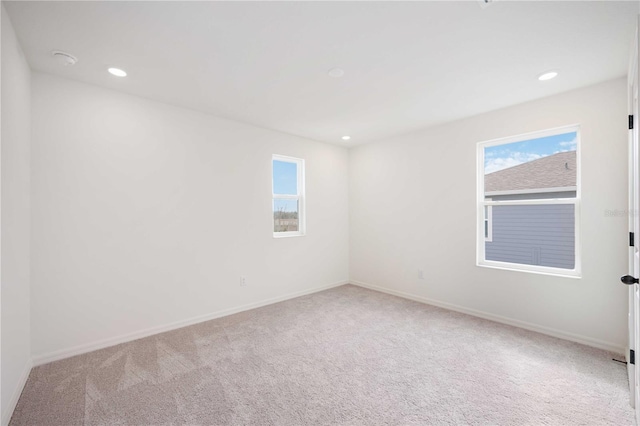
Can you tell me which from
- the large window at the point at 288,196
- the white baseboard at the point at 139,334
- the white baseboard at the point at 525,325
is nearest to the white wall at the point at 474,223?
the white baseboard at the point at 525,325

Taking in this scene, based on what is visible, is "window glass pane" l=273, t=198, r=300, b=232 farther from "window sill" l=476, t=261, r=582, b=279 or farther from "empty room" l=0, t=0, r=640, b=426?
"window sill" l=476, t=261, r=582, b=279

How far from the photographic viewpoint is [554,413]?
73.0 inches

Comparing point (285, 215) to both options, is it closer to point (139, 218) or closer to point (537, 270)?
point (139, 218)

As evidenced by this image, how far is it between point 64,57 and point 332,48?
210cm

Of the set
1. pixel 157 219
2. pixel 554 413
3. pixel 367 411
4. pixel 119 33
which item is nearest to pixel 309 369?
pixel 367 411

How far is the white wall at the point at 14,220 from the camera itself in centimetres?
180

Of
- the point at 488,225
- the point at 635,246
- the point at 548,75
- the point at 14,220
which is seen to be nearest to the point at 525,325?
the point at 488,225

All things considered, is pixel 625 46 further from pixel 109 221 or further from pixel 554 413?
pixel 109 221

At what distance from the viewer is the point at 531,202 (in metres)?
3.21

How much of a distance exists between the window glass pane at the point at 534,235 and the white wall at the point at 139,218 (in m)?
2.82

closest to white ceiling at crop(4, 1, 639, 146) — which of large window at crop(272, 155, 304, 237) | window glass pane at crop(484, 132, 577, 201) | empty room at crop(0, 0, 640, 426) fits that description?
empty room at crop(0, 0, 640, 426)

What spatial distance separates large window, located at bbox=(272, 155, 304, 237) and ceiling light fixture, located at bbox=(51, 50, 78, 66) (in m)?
2.44

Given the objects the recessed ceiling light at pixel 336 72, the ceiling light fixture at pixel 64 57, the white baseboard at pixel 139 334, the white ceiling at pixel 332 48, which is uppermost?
the white ceiling at pixel 332 48

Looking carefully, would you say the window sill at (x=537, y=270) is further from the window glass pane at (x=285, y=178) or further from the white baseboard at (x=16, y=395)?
the white baseboard at (x=16, y=395)
